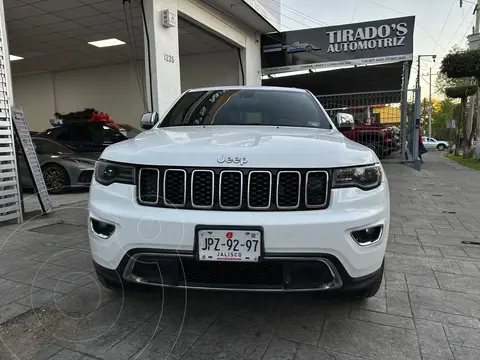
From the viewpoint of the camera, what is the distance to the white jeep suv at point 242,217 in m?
1.91

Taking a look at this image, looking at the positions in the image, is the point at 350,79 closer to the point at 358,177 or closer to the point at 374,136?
the point at 374,136

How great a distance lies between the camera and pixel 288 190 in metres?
2.02

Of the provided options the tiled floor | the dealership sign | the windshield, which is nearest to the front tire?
the tiled floor

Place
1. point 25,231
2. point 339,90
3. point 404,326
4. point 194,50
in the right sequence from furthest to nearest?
1. point 339,90
2. point 194,50
3. point 25,231
4. point 404,326

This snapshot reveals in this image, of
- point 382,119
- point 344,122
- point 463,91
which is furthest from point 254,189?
point 463,91

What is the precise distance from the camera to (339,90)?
64.0 feet

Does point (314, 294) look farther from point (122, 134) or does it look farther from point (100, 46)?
point (100, 46)

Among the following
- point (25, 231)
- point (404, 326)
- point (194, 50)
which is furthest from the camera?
point (194, 50)

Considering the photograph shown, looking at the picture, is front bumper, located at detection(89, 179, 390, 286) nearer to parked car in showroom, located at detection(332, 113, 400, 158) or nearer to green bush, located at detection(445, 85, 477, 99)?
parked car in showroom, located at detection(332, 113, 400, 158)

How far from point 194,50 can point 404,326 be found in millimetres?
12463

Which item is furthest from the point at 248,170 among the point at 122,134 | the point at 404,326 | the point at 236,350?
the point at 122,134

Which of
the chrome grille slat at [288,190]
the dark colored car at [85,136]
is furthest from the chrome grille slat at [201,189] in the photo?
the dark colored car at [85,136]

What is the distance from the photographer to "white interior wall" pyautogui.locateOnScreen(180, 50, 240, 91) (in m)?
13.2

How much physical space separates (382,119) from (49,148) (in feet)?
35.4
